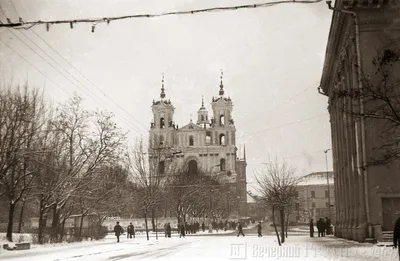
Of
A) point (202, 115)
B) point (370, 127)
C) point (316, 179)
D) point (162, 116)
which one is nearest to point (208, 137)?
point (202, 115)

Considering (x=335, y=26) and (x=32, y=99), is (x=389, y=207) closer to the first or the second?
(x=335, y=26)

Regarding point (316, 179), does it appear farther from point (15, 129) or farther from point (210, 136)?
point (15, 129)

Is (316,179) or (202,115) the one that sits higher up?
(202,115)

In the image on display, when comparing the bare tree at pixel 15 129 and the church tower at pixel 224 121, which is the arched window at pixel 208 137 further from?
the bare tree at pixel 15 129

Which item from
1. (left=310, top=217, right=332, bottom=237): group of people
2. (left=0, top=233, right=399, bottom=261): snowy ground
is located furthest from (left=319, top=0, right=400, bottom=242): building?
(left=310, top=217, right=332, bottom=237): group of people

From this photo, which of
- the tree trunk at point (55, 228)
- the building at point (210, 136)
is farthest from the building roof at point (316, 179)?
the tree trunk at point (55, 228)

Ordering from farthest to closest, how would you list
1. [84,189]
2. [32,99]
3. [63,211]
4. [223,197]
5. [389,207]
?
1. [223,197]
2. [63,211]
3. [84,189]
4. [32,99]
5. [389,207]

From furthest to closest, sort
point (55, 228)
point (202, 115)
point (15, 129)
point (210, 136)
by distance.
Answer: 1. point (202, 115)
2. point (210, 136)
3. point (55, 228)
4. point (15, 129)

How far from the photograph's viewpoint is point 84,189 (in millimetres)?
36219

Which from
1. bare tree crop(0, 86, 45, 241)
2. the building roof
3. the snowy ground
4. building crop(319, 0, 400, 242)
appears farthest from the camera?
the building roof

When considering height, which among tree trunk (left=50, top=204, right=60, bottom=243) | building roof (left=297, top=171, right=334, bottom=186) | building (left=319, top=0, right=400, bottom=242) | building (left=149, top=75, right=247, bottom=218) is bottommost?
tree trunk (left=50, top=204, right=60, bottom=243)

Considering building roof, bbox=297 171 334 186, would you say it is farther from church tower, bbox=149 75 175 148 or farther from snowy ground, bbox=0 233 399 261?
snowy ground, bbox=0 233 399 261

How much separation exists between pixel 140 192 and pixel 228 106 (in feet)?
230

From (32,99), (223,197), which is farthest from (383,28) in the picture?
(223,197)
